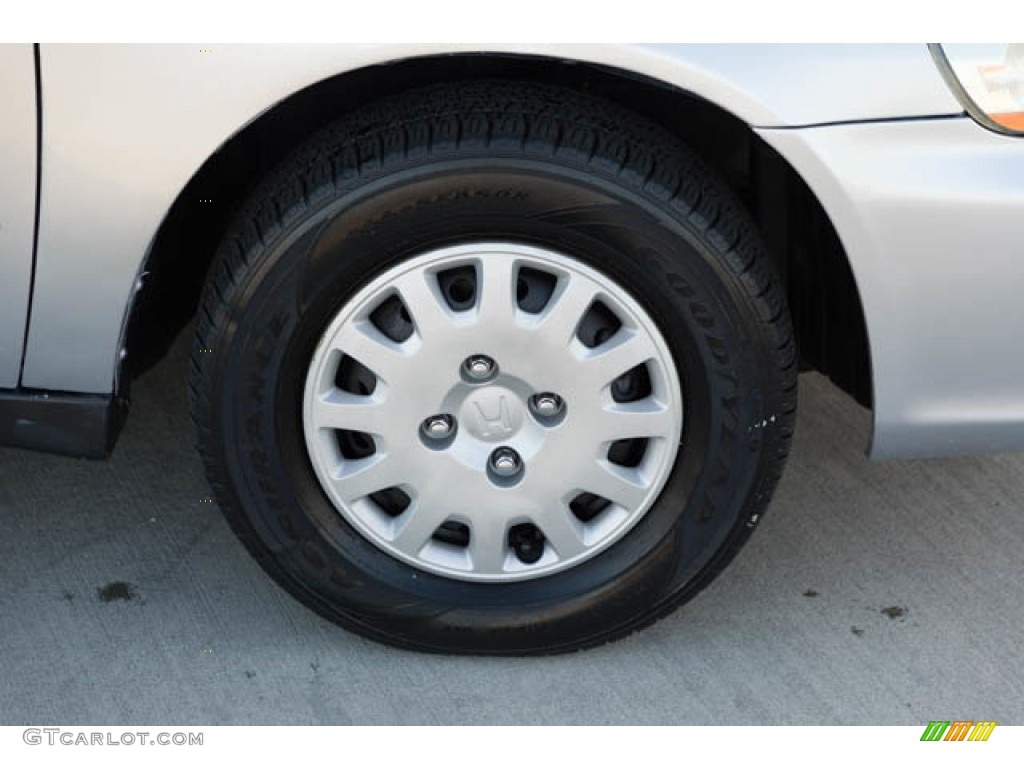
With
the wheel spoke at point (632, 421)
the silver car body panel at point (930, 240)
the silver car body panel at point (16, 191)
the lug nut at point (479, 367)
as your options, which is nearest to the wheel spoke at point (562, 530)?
the wheel spoke at point (632, 421)

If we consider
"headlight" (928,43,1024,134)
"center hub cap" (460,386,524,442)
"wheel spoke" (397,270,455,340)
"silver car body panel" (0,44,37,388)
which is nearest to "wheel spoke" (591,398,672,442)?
"center hub cap" (460,386,524,442)

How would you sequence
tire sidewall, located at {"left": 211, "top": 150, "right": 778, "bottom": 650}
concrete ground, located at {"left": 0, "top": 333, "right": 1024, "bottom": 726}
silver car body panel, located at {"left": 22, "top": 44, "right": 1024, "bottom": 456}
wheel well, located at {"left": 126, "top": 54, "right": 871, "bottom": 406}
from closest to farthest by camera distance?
silver car body panel, located at {"left": 22, "top": 44, "right": 1024, "bottom": 456}, tire sidewall, located at {"left": 211, "top": 150, "right": 778, "bottom": 650}, wheel well, located at {"left": 126, "top": 54, "right": 871, "bottom": 406}, concrete ground, located at {"left": 0, "top": 333, "right": 1024, "bottom": 726}

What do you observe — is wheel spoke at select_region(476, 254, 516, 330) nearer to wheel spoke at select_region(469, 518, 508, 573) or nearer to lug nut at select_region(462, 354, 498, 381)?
lug nut at select_region(462, 354, 498, 381)

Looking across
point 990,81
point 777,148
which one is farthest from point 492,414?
point 990,81

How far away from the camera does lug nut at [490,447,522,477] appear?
233 cm

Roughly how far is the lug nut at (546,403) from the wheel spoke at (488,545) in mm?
195

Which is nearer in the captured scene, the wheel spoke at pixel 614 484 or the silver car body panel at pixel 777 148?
the silver car body panel at pixel 777 148

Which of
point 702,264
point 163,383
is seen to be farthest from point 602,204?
point 163,383

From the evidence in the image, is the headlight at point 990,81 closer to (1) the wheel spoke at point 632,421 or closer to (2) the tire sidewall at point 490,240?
(2) the tire sidewall at point 490,240

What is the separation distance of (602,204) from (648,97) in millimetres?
277

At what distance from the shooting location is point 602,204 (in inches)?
85.4
